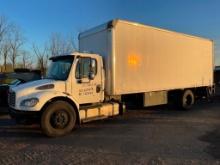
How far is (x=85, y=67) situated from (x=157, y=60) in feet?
13.2

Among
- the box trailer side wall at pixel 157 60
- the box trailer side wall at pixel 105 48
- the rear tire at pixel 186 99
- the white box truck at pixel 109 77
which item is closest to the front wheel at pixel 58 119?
the white box truck at pixel 109 77

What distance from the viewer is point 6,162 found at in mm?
6453

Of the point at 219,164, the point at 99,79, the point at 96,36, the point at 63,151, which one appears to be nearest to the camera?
the point at 219,164

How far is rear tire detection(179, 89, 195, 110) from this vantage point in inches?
576

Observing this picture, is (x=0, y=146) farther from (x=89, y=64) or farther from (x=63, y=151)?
(x=89, y=64)

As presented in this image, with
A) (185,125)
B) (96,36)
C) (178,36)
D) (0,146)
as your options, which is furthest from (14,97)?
(178,36)

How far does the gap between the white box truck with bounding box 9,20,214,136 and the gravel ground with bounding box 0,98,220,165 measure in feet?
2.18

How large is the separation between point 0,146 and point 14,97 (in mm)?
1699

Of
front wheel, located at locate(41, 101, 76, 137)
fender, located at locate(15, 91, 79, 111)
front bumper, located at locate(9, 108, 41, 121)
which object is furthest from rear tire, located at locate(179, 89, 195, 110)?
front bumper, located at locate(9, 108, 41, 121)

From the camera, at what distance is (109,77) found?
10.5 metres

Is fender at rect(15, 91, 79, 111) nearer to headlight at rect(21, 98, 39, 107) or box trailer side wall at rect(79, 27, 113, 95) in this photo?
headlight at rect(21, 98, 39, 107)

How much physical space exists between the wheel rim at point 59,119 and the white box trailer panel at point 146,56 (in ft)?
6.80

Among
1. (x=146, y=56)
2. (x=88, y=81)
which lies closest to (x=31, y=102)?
(x=88, y=81)

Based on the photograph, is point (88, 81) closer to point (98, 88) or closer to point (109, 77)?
point (98, 88)
